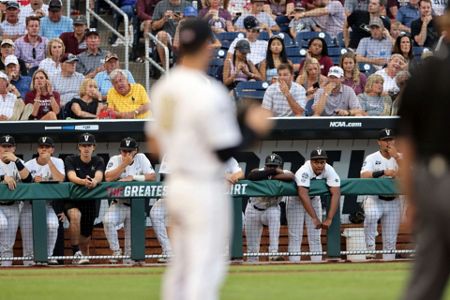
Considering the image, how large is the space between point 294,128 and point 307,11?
372 cm

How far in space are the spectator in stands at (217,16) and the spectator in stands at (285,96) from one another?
2434 millimetres

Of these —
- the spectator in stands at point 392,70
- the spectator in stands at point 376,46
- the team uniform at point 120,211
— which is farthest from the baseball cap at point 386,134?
the team uniform at point 120,211

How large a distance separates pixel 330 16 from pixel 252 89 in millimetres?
2960

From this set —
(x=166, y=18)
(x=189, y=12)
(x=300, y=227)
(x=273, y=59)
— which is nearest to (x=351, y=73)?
(x=273, y=59)

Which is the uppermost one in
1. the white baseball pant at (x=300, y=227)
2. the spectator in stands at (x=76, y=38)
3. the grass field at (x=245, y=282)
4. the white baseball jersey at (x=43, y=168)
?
the spectator in stands at (x=76, y=38)

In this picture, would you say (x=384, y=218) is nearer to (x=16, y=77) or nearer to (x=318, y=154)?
(x=318, y=154)

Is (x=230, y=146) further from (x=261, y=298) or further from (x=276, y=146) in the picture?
(x=276, y=146)

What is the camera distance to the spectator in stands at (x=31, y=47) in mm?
16562

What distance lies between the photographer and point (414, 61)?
16.2 metres

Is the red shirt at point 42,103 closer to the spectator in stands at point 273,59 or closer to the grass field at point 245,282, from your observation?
the grass field at point 245,282

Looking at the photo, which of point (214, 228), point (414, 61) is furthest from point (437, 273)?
point (414, 61)

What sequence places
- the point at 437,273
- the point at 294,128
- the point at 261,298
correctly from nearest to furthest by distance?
the point at 437,273 → the point at 261,298 → the point at 294,128

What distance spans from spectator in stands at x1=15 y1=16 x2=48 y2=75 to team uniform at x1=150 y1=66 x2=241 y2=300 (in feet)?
34.0

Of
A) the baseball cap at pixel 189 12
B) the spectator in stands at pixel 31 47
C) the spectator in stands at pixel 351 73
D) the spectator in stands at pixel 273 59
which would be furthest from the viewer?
the baseball cap at pixel 189 12
